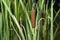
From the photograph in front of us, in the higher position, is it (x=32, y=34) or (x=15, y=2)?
(x=15, y=2)

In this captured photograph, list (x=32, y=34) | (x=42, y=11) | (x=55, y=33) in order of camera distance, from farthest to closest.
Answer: (x=55, y=33), (x=42, y=11), (x=32, y=34)

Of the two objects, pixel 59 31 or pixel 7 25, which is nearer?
pixel 7 25

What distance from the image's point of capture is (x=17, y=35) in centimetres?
80

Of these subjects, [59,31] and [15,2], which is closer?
[15,2]

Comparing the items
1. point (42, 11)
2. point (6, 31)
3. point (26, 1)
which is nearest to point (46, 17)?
point (42, 11)

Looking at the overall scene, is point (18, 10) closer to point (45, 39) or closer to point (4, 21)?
point (4, 21)

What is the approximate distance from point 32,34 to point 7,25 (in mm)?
138

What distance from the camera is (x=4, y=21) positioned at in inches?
28.6

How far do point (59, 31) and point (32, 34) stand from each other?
434 mm

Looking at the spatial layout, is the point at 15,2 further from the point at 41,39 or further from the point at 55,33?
the point at 55,33

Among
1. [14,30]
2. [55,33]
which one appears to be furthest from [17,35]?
[55,33]

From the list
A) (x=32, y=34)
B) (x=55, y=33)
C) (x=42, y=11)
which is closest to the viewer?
(x=32, y=34)

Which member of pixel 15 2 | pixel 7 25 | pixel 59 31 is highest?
pixel 15 2

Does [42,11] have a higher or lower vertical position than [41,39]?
higher
